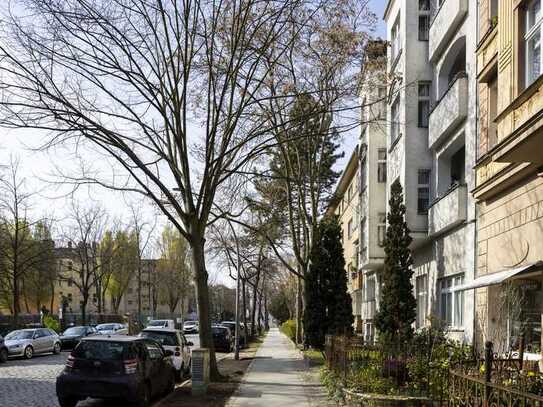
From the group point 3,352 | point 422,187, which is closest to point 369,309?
point 422,187

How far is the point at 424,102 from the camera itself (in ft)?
77.6

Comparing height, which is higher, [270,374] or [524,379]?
[524,379]

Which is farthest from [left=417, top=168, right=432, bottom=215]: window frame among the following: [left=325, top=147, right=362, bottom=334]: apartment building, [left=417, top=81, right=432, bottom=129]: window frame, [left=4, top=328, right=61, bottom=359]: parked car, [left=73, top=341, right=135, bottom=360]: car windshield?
[left=4, top=328, right=61, bottom=359]: parked car

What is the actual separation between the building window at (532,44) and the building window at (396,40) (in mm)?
12926

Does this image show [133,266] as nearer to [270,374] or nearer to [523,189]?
[270,374]

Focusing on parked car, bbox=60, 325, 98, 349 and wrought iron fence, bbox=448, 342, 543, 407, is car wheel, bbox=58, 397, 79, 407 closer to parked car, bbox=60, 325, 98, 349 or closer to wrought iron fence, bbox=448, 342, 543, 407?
wrought iron fence, bbox=448, 342, 543, 407

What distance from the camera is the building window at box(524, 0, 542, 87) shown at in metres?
12.2

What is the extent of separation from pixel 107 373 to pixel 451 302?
1124cm

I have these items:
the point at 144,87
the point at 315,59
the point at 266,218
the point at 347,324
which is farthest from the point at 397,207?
the point at 266,218

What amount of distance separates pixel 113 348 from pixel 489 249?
886 centimetres

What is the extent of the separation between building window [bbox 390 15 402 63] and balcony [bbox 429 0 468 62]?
3.04 metres

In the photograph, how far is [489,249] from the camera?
623 inches

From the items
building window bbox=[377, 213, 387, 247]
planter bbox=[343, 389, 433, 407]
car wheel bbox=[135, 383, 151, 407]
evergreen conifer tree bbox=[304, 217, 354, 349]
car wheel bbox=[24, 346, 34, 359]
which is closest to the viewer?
planter bbox=[343, 389, 433, 407]

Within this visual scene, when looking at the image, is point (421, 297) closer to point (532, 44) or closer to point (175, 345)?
point (175, 345)
